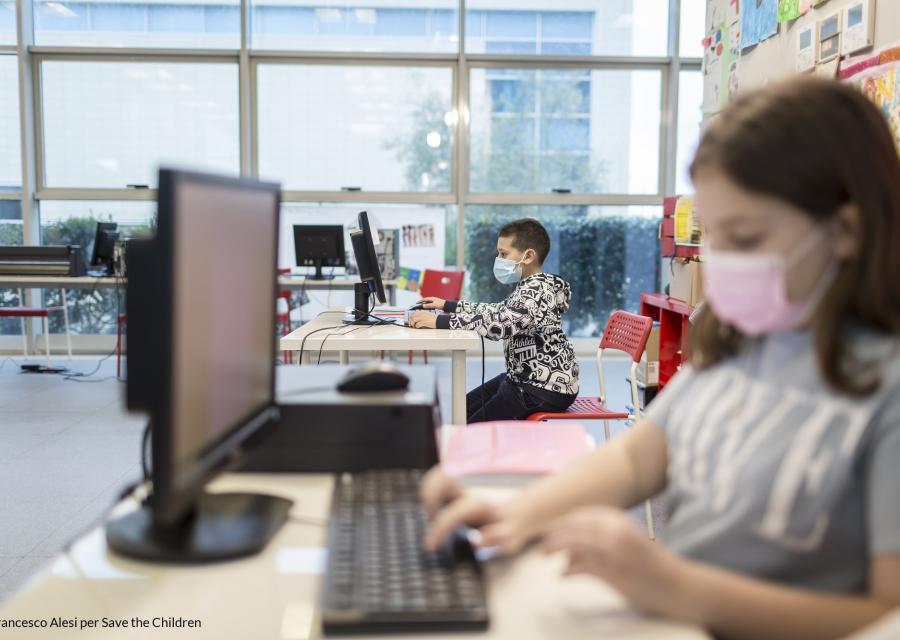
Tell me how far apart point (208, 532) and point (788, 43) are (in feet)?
9.48

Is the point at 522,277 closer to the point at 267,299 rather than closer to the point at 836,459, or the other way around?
the point at 267,299

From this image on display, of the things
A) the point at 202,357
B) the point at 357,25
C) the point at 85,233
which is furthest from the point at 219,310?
the point at 85,233

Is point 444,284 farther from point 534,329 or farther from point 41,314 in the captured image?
point 41,314

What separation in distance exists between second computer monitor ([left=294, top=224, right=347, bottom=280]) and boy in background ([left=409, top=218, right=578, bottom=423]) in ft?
7.97

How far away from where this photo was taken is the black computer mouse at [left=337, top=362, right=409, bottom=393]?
53.5 inches

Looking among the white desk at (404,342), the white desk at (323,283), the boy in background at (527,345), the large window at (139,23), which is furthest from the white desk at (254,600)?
the large window at (139,23)

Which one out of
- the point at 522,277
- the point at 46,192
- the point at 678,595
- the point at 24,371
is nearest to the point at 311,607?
the point at 678,595

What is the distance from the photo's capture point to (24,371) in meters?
5.88

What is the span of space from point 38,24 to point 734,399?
6953mm

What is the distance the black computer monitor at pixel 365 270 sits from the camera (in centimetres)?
337

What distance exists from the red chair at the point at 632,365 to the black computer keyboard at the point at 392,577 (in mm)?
1858

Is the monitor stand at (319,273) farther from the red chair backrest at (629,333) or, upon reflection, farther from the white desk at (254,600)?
the white desk at (254,600)

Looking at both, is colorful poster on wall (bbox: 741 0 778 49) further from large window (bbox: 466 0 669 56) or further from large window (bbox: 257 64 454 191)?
large window (bbox: 257 64 454 191)

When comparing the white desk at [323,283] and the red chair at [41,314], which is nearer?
the white desk at [323,283]
